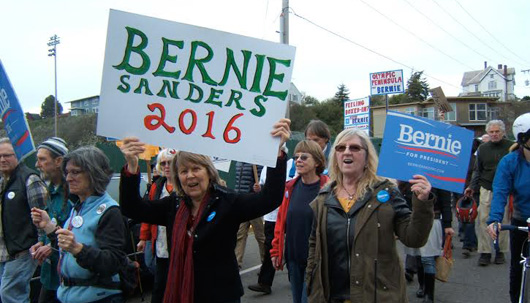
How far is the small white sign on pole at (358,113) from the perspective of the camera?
14883mm

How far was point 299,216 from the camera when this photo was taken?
3941mm

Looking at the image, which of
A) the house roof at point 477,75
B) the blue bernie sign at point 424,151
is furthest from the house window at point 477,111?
the blue bernie sign at point 424,151

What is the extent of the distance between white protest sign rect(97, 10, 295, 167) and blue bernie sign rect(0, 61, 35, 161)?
977 millimetres

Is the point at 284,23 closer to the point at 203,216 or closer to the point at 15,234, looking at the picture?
the point at 15,234

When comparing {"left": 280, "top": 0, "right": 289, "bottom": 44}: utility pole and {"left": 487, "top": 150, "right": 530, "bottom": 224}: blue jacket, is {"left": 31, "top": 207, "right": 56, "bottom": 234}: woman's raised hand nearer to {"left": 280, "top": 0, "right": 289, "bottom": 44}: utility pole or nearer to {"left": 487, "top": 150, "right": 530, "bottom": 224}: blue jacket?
{"left": 487, "top": 150, "right": 530, "bottom": 224}: blue jacket

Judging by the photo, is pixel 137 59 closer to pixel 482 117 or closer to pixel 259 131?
pixel 259 131

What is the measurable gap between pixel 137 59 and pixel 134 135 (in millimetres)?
437

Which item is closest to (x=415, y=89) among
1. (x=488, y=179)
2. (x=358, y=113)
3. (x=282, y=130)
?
(x=358, y=113)

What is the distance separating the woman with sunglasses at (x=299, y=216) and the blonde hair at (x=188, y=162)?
126cm

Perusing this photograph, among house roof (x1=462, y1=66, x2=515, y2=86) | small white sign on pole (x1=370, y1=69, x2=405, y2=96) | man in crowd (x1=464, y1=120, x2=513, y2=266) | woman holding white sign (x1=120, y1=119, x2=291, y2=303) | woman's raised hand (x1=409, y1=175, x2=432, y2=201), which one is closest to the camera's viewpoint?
woman's raised hand (x1=409, y1=175, x2=432, y2=201)

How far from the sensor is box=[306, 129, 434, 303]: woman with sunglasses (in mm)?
2590

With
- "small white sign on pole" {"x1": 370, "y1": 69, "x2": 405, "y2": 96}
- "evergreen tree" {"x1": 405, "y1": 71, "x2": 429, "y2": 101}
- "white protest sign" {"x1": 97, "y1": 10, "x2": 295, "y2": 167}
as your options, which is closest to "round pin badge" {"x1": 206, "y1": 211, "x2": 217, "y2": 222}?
"white protest sign" {"x1": 97, "y1": 10, "x2": 295, "y2": 167}

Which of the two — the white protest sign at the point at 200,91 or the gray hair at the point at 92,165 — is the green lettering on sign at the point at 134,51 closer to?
the white protest sign at the point at 200,91

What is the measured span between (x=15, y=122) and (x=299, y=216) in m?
2.33
